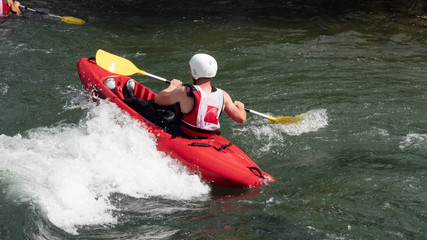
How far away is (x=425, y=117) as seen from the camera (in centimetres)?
662

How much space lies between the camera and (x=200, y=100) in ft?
16.3

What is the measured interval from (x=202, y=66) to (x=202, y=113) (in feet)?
1.67

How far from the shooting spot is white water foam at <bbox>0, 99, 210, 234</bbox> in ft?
14.4

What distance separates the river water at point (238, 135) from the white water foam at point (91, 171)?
15 mm

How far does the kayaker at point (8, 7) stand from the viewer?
10.9 m

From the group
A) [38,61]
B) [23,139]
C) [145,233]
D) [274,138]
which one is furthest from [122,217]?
[38,61]

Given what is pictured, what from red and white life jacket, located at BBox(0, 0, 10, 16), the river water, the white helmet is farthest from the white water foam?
red and white life jacket, located at BBox(0, 0, 10, 16)

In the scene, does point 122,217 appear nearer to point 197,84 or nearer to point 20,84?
point 197,84

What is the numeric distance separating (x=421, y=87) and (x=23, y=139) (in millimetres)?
5870

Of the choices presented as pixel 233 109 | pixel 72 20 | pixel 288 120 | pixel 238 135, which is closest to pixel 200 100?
pixel 233 109

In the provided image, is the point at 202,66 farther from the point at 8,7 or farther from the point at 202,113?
the point at 8,7

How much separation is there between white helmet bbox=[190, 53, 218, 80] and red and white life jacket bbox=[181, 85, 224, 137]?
0.15 meters

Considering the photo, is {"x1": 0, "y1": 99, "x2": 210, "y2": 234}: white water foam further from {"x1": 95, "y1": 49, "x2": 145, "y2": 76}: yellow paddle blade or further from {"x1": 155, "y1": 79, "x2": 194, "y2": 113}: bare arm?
{"x1": 95, "y1": 49, "x2": 145, "y2": 76}: yellow paddle blade

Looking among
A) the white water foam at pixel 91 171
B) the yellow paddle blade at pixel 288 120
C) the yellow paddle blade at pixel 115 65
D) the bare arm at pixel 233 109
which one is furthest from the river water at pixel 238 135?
the bare arm at pixel 233 109
